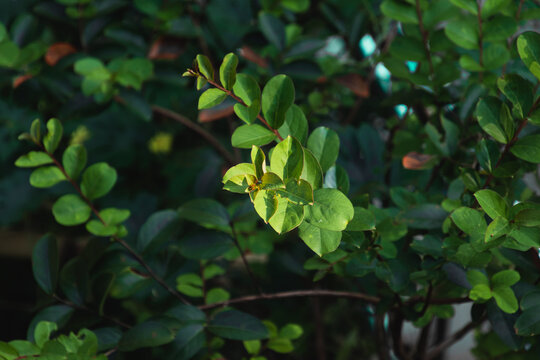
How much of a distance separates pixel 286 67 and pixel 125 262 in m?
0.42

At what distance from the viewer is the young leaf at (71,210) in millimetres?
553

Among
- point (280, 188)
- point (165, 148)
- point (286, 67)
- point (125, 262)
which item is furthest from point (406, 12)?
point (165, 148)

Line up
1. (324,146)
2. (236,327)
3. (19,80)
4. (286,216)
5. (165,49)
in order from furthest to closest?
(165,49)
(19,80)
(236,327)
(324,146)
(286,216)

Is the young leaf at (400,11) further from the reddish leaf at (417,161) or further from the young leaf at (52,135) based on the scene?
the young leaf at (52,135)

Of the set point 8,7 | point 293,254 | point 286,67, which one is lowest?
point 293,254

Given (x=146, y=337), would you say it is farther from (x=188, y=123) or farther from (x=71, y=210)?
(x=188, y=123)

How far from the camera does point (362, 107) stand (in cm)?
109

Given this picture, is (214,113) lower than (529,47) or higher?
lower

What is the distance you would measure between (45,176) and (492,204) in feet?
1.56

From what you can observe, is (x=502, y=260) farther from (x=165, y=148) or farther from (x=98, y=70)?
(x=165, y=148)

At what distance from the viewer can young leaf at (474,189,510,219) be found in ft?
1.29

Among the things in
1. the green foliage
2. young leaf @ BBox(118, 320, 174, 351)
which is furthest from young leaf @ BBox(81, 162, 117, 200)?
young leaf @ BBox(118, 320, 174, 351)

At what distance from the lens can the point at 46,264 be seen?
0.57 meters

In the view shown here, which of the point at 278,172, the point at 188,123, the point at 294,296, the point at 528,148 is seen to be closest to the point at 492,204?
the point at 528,148
